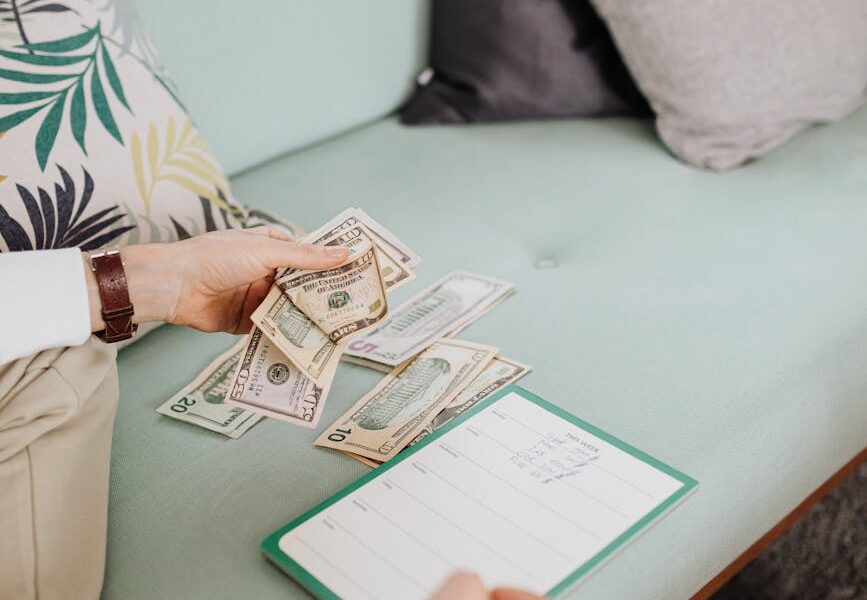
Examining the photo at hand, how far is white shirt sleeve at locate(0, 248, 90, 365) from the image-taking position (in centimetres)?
91

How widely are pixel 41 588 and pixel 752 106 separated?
1.35 metres

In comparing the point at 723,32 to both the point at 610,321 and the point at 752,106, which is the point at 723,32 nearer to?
the point at 752,106

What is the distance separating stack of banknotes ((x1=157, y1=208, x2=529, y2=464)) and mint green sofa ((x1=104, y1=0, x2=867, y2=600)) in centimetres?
3

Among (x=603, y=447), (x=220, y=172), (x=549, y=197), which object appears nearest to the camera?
(x=603, y=447)

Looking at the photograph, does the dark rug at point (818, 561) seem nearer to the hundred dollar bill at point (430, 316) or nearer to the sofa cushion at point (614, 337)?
the sofa cushion at point (614, 337)

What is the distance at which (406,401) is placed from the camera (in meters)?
1.08

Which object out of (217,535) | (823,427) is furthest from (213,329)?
(823,427)

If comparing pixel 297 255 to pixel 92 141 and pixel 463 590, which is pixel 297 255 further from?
pixel 463 590

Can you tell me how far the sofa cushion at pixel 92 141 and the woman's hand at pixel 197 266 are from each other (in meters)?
Answer: 0.17

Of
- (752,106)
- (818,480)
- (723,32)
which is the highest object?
(723,32)

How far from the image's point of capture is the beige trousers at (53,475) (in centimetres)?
84

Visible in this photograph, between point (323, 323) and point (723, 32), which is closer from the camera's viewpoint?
point (323, 323)

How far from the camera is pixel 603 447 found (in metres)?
0.97

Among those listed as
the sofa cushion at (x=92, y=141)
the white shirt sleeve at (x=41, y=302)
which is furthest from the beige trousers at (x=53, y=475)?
the sofa cushion at (x=92, y=141)
